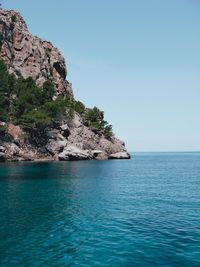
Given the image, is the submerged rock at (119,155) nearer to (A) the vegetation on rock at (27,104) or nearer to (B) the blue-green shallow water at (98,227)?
(A) the vegetation on rock at (27,104)

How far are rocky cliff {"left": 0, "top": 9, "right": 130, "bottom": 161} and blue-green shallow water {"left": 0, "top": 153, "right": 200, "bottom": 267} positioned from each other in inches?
2537

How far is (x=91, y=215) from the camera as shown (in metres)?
37.4

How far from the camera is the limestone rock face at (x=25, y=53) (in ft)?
502

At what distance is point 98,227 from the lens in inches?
1258

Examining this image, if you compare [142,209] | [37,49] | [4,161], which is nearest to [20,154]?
[4,161]

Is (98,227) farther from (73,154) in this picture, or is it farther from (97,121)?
(97,121)

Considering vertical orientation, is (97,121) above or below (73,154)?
above

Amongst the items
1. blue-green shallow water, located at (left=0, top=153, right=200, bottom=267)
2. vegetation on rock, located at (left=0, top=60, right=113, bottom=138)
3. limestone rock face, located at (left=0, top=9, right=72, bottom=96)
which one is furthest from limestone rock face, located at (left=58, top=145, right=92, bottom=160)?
blue-green shallow water, located at (left=0, top=153, right=200, bottom=267)

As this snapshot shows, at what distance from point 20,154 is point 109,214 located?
86.9m

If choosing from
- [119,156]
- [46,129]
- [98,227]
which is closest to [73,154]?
[46,129]

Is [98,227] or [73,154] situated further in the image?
[73,154]

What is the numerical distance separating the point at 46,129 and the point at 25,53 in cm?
5127

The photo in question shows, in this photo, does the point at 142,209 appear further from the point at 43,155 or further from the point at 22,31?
the point at 22,31

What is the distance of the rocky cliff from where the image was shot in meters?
121
